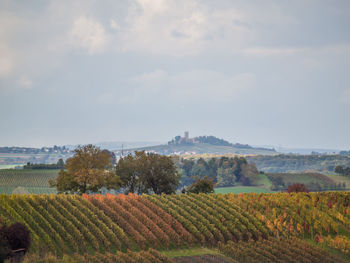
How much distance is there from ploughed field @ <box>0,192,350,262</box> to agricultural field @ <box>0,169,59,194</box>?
40.2m

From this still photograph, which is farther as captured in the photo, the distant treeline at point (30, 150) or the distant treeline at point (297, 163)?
the distant treeline at point (30, 150)

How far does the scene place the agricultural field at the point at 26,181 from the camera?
69812 mm

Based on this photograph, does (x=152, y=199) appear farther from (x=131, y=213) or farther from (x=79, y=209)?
(x=79, y=209)

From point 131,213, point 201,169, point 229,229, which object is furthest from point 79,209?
point 201,169

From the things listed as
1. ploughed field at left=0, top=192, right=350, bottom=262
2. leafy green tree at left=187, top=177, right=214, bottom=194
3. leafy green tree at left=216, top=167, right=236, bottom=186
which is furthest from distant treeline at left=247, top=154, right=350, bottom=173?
ploughed field at left=0, top=192, right=350, bottom=262

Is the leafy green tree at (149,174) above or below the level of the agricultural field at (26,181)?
above

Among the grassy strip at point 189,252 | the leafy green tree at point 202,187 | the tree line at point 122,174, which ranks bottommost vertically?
the grassy strip at point 189,252

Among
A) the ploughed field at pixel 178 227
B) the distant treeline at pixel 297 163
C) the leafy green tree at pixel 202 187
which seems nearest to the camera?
the ploughed field at pixel 178 227

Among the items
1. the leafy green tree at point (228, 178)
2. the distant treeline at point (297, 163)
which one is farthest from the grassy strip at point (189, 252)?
the distant treeline at point (297, 163)

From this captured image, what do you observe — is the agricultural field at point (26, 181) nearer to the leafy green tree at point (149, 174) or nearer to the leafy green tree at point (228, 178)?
the leafy green tree at point (149, 174)

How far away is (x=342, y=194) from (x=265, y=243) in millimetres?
18718

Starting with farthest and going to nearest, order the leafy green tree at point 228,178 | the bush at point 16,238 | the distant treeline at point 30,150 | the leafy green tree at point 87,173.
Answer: the distant treeline at point 30,150, the leafy green tree at point 228,178, the leafy green tree at point 87,173, the bush at point 16,238

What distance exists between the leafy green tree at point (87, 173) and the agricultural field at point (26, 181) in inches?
1050

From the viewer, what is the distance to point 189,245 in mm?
27672
